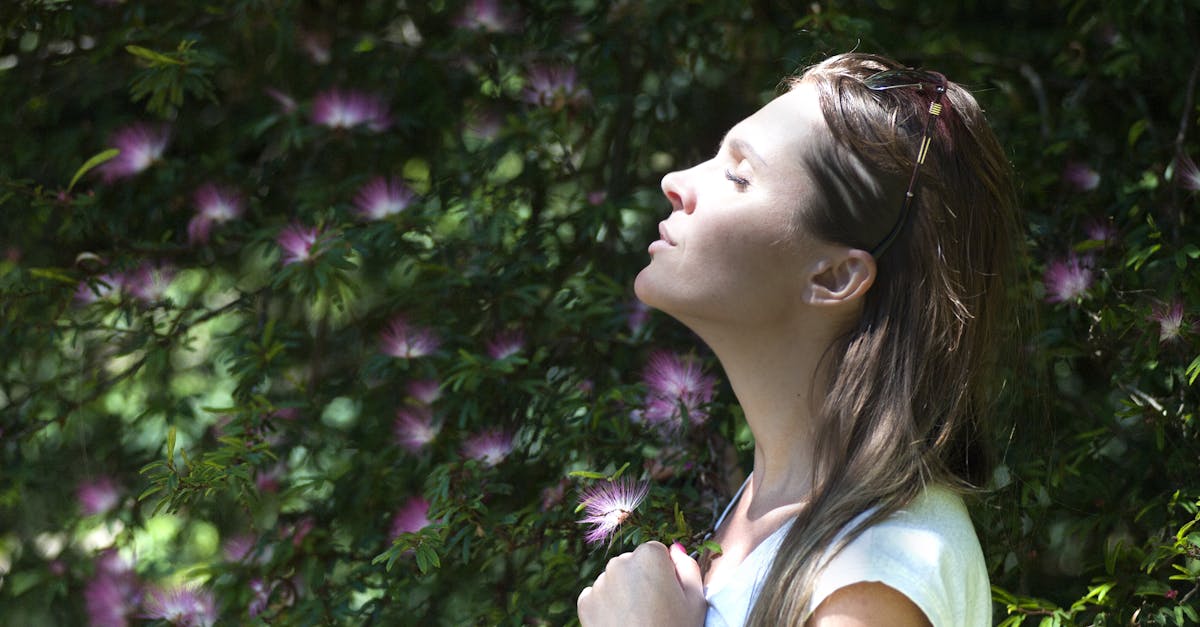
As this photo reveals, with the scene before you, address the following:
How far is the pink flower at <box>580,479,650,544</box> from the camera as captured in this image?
1511 mm

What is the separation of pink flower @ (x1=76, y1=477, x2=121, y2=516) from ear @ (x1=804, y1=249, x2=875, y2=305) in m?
1.51

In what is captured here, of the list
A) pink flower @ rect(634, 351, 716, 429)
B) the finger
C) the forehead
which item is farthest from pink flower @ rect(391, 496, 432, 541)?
the forehead

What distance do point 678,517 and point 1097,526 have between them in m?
0.81

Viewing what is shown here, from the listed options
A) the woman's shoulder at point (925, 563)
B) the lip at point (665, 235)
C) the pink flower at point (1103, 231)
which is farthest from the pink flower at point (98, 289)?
the pink flower at point (1103, 231)

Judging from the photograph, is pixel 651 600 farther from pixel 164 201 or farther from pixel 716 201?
pixel 164 201

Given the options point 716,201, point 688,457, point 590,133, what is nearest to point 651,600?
point 716,201

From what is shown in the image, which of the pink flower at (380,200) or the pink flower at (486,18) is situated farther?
the pink flower at (486,18)

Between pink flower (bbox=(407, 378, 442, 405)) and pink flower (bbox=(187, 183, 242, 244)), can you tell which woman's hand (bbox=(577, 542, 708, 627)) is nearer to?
pink flower (bbox=(407, 378, 442, 405))

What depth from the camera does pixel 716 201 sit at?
1311mm

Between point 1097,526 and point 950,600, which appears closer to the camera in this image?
point 950,600

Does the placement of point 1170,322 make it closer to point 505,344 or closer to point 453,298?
point 505,344

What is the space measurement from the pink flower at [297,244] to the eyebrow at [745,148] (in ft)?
2.67

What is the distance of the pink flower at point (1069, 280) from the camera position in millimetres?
1888

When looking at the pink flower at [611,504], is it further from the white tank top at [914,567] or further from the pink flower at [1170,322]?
the pink flower at [1170,322]
